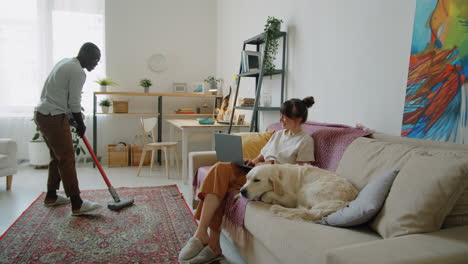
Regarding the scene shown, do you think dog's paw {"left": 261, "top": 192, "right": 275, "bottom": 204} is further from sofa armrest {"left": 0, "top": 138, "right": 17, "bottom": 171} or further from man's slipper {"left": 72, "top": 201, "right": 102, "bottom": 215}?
sofa armrest {"left": 0, "top": 138, "right": 17, "bottom": 171}

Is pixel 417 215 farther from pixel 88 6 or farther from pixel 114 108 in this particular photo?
pixel 88 6

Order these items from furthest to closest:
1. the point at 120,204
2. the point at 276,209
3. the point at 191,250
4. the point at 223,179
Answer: the point at 120,204, the point at 223,179, the point at 191,250, the point at 276,209

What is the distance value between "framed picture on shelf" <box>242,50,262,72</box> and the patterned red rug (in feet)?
5.11

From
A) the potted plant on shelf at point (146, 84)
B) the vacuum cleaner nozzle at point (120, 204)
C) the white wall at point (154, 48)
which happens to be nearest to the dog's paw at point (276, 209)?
the vacuum cleaner nozzle at point (120, 204)

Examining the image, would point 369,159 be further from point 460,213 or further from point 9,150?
point 9,150

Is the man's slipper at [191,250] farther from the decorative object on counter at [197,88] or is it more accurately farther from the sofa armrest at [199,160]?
the decorative object on counter at [197,88]

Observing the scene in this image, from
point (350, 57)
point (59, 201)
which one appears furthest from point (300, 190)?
point (59, 201)

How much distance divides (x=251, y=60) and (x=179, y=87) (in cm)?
208

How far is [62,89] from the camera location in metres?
2.49

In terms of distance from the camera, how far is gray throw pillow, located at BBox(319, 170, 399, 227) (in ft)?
4.19

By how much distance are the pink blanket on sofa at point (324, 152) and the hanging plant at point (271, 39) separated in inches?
44.6

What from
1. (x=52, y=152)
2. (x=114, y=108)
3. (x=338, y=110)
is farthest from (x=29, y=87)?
(x=338, y=110)

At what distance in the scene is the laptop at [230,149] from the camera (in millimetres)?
2080

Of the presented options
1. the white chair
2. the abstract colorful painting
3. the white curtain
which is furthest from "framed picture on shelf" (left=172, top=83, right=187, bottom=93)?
the abstract colorful painting
